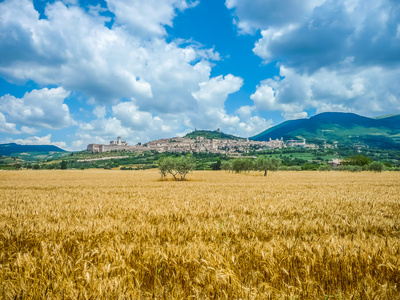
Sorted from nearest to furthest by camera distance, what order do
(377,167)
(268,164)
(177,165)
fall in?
1. (177,165)
2. (268,164)
3. (377,167)

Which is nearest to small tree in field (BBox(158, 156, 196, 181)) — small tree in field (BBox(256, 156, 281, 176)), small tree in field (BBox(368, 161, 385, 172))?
small tree in field (BBox(256, 156, 281, 176))

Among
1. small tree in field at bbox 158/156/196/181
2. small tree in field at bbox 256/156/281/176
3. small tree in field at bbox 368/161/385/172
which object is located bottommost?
small tree in field at bbox 368/161/385/172

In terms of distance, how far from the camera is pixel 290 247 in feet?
14.7

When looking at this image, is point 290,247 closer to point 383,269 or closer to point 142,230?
point 383,269

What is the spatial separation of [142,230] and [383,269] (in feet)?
17.7

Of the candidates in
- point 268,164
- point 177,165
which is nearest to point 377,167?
point 268,164

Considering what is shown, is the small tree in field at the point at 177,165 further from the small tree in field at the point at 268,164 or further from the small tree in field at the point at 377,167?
the small tree in field at the point at 377,167

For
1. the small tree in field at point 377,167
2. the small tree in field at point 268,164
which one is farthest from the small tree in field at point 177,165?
the small tree in field at point 377,167

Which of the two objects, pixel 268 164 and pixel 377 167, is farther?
pixel 377 167

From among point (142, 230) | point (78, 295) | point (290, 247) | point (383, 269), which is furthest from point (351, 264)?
point (142, 230)

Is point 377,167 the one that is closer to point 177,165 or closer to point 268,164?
point 268,164

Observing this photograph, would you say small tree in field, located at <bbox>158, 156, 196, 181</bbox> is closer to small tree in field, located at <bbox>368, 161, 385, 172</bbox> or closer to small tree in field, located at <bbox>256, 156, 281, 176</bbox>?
small tree in field, located at <bbox>256, 156, 281, 176</bbox>

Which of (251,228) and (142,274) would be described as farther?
(251,228)

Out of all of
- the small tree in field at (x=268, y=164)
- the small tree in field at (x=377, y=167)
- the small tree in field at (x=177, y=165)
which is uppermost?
the small tree in field at (x=177, y=165)
